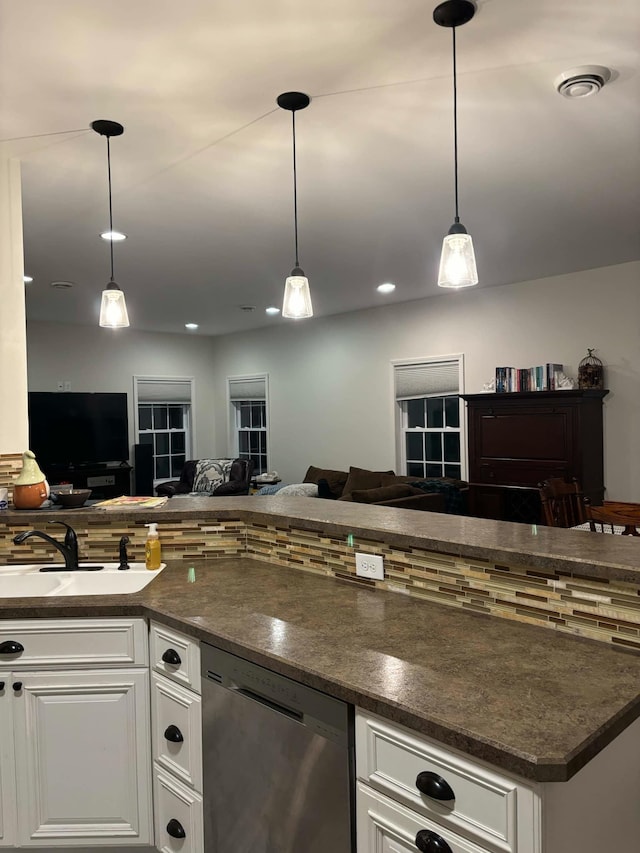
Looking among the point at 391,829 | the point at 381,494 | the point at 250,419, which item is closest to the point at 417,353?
the point at 381,494

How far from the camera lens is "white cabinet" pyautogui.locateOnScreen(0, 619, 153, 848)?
2.03 meters

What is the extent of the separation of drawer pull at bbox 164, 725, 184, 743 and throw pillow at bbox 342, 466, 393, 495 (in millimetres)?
4377

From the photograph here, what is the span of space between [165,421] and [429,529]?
747 centimetres

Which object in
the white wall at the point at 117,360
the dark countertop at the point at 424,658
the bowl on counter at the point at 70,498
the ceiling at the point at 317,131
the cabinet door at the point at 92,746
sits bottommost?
the cabinet door at the point at 92,746

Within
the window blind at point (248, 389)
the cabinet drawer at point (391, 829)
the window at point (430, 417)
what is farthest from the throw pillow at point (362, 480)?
the cabinet drawer at point (391, 829)

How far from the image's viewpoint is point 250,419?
915 cm

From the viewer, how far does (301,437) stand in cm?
820

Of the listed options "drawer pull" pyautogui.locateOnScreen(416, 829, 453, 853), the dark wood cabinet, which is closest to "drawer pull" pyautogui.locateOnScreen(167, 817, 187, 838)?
"drawer pull" pyautogui.locateOnScreen(416, 829, 453, 853)

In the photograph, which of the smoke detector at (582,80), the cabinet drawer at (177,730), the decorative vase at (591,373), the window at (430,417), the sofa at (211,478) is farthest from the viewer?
the sofa at (211,478)

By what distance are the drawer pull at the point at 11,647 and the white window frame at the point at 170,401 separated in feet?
22.0

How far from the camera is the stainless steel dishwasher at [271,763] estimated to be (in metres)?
1.42

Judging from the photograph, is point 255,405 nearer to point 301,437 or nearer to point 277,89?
point 301,437

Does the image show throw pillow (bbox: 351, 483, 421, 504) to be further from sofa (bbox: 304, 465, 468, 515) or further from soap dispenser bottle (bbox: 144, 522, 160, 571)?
soap dispenser bottle (bbox: 144, 522, 160, 571)

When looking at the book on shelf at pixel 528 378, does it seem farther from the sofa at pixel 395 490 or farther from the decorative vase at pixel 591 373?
the sofa at pixel 395 490
